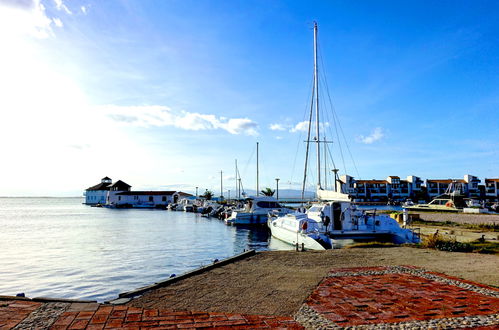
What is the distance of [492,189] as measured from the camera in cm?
11625

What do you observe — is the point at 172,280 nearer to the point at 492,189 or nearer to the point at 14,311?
the point at 14,311

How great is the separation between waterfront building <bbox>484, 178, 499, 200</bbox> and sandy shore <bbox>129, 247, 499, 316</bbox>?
407ft

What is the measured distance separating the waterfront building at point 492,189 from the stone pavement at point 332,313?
13068 centimetres

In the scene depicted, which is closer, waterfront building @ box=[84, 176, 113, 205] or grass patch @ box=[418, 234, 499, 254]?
grass patch @ box=[418, 234, 499, 254]

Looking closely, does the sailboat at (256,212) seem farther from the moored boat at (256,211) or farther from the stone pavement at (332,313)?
the stone pavement at (332,313)

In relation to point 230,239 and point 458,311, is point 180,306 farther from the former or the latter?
point 230,239

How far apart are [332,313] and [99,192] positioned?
131433mm

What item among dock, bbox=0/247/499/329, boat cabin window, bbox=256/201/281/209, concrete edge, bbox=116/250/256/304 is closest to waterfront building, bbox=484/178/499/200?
boat cabin window, bbox=256/201/281/209

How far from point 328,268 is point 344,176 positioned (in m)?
121

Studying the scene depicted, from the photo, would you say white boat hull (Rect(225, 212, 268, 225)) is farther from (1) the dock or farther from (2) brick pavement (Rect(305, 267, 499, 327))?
(2) brick pavement (Rect(305, 267, 499, 327))

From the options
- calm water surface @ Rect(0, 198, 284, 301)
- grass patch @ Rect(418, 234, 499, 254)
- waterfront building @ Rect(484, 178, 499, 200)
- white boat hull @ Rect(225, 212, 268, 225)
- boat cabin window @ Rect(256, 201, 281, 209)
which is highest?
waterfront building @ Rect(484, 178, 499, 200)

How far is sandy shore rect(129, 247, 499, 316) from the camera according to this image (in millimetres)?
7373

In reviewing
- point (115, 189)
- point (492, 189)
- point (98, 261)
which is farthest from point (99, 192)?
point (492, 189)

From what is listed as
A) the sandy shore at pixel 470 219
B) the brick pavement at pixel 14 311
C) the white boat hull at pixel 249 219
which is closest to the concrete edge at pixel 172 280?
the brick pavement at pixel 14 311
